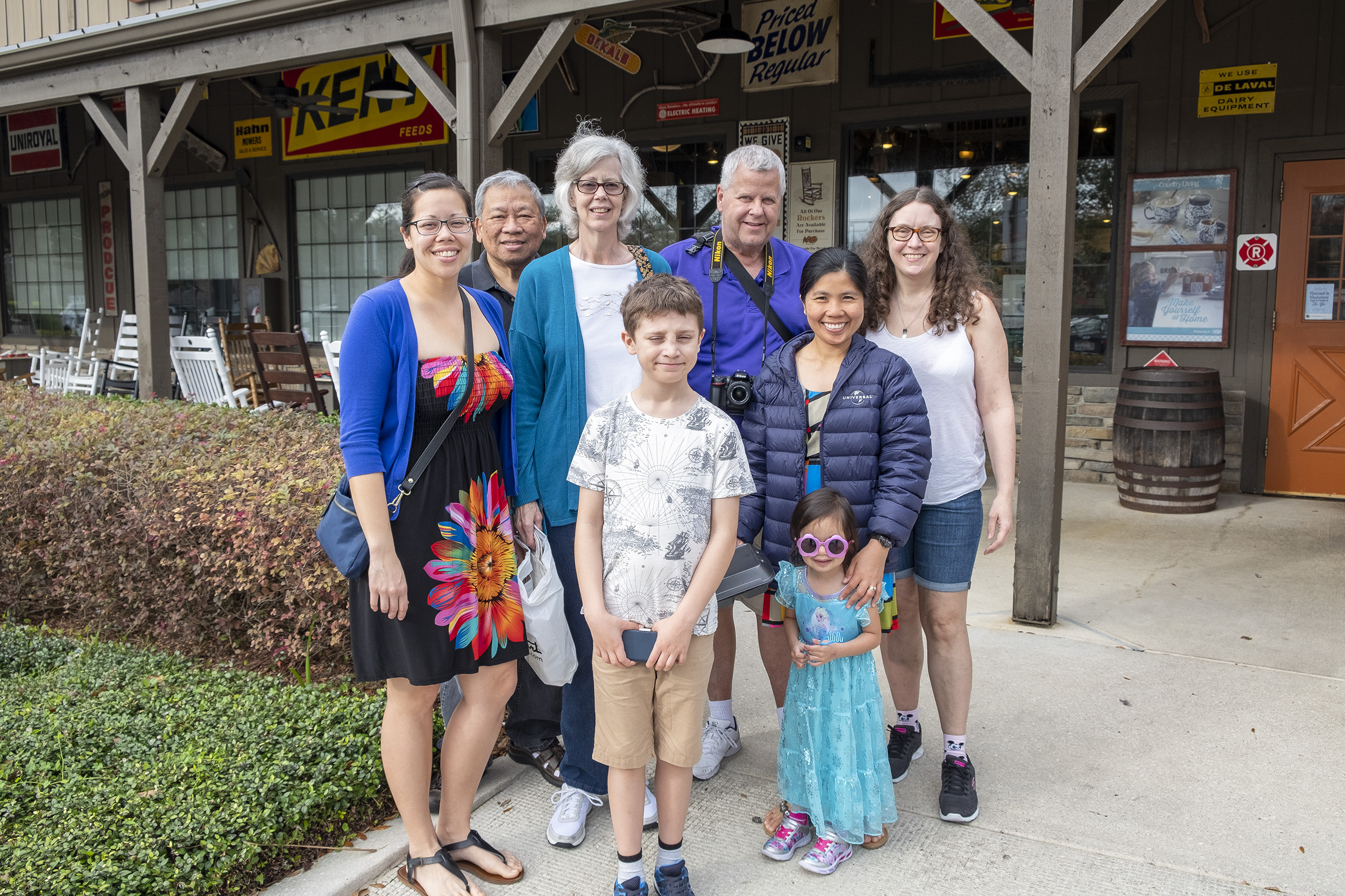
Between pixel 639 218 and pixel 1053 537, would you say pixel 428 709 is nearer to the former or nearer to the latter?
pixel 1053 537

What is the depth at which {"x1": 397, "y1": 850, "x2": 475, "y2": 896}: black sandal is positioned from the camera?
2.37 meters

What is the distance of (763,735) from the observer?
3279mm

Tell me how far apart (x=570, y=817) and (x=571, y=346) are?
1234 millimetres

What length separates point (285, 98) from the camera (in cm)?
963

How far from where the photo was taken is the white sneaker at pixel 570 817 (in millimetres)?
2592

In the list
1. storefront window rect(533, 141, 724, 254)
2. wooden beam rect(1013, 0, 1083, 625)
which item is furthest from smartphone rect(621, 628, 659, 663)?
storefront window rect(533, 141, 724, 254)

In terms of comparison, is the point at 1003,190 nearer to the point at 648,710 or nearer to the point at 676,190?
the point at 676,190

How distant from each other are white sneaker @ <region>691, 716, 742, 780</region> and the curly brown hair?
129 centimetres

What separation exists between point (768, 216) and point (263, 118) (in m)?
9.90

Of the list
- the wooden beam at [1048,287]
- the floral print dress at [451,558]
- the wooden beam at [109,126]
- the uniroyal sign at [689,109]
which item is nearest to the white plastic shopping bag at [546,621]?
the floral print dress at [451,558]

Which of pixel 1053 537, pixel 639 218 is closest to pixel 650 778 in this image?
pixel 1053 537

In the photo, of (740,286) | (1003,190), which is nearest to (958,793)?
(740,286)

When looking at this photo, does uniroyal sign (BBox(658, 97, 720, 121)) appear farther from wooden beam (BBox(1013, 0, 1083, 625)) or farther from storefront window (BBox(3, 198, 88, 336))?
storefront window (BBox(3, 198, 88, 336))

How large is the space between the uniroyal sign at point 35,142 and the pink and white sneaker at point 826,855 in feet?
43.3
